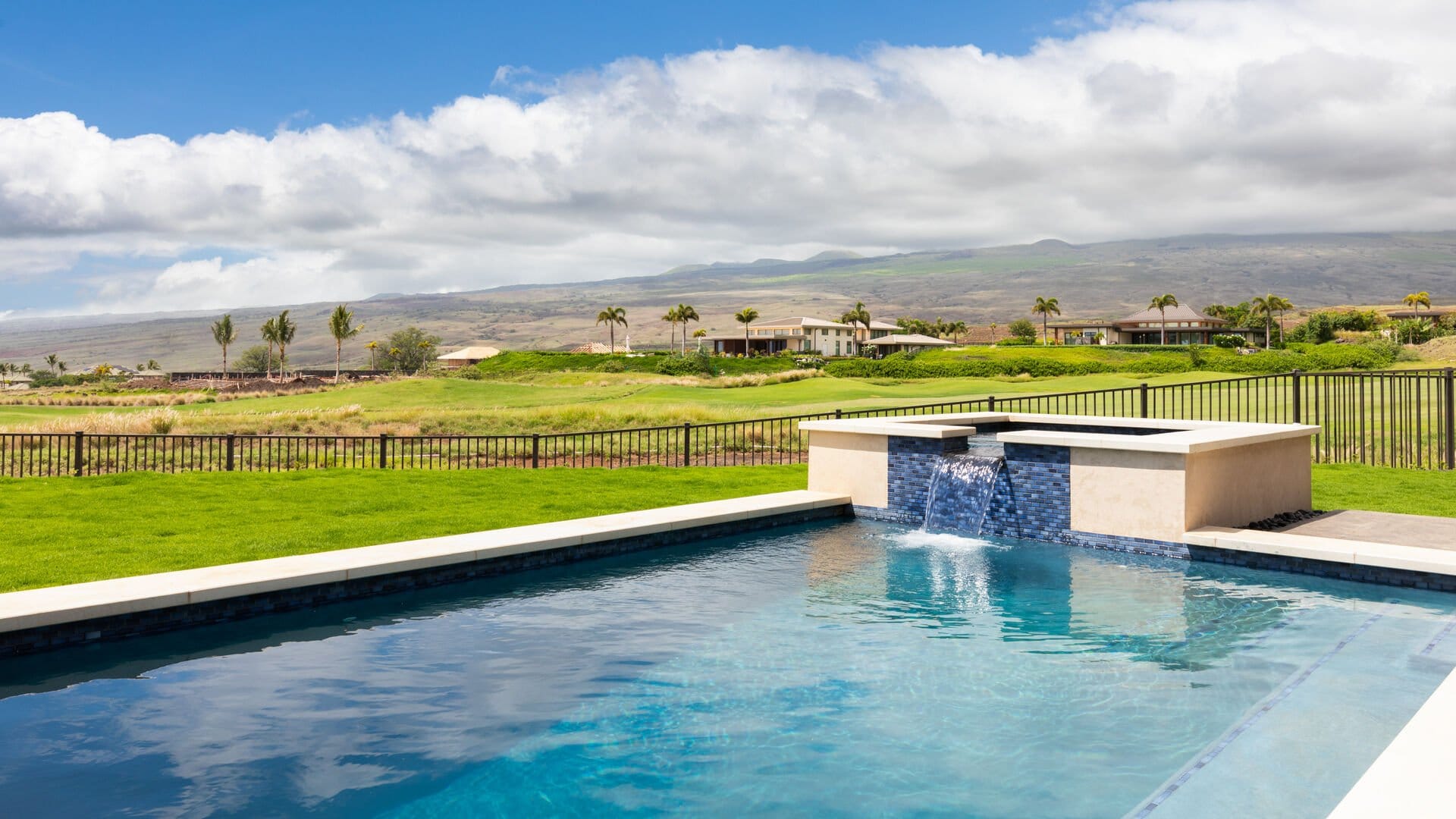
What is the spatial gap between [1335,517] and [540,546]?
25.0 ft

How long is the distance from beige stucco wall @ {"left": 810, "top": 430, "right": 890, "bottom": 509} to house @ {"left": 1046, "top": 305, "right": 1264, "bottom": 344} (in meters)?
85.4

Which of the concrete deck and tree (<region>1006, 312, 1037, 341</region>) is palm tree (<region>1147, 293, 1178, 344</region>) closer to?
tree (<region>1006, 312, 1037, 341</region>)

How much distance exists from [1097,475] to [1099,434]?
2106 millimetres

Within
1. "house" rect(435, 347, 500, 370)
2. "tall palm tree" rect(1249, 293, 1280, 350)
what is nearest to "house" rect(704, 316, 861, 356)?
"house" rect(435, 347, 500, 370)

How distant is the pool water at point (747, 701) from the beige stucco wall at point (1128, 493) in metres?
0.93

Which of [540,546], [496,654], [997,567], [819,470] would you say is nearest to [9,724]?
[496,654]

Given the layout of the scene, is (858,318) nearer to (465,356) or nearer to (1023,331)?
(1023,331)

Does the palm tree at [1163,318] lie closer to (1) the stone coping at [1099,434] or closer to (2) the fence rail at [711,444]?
(2) the fence rail at [711,444]

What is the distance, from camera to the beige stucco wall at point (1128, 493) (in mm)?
8617

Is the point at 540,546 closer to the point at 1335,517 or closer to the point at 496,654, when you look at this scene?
the point at 496,654

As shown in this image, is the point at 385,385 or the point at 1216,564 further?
the point at 385,385

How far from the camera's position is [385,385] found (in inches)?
2002

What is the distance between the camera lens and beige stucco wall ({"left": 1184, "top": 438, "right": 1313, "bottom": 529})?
8703 mm

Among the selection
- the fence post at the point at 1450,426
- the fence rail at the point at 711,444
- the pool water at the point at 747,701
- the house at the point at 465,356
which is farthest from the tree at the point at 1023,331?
the pool water at the point at 747,701
